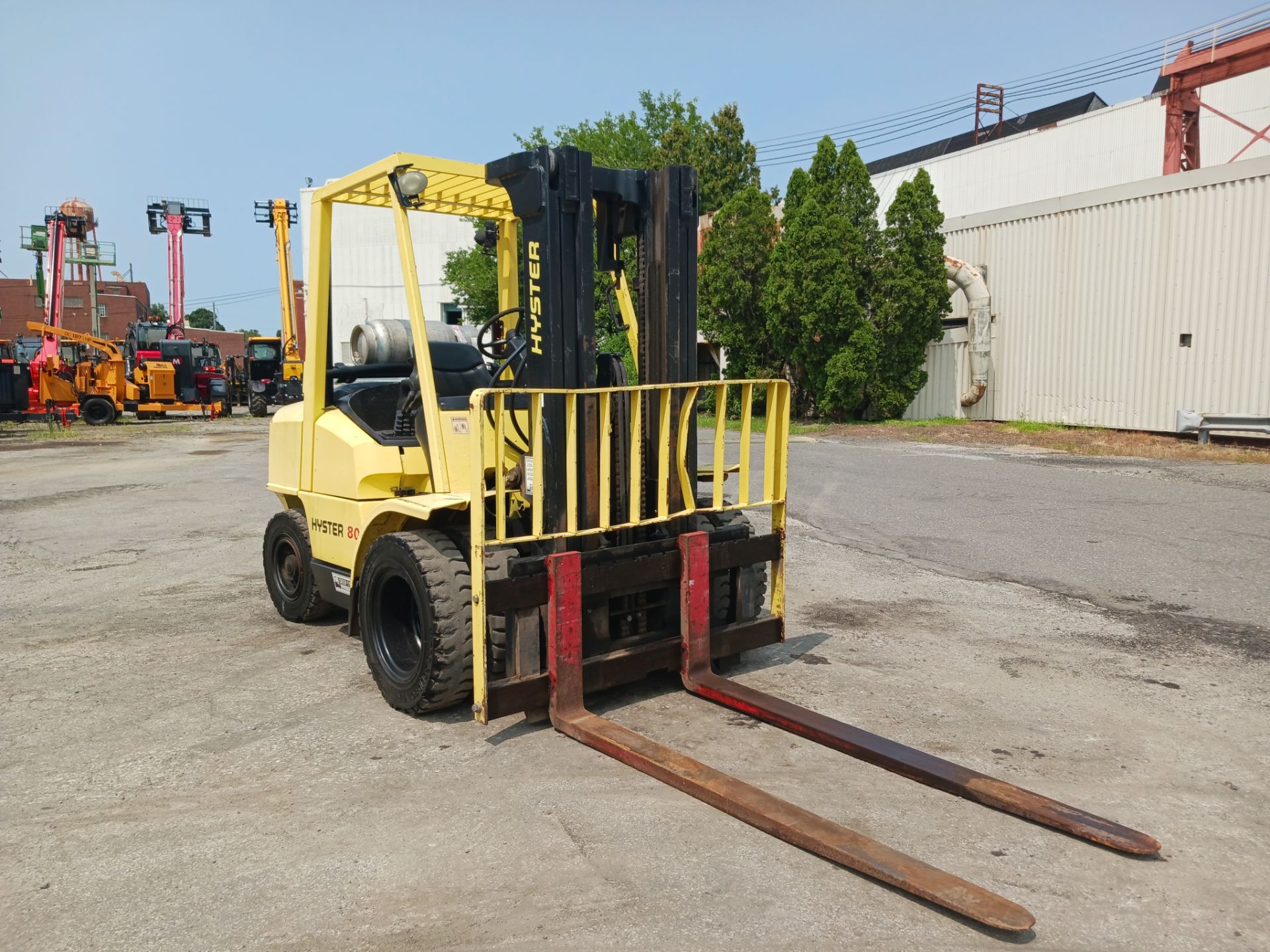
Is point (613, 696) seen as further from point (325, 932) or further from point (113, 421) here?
point (113, 421)

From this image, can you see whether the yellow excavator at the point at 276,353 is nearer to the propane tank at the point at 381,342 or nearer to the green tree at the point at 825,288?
the green tree at the point at 825,288

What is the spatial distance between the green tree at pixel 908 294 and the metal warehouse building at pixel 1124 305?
40.6 inches

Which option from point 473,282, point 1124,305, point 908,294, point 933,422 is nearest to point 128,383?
point 473,282

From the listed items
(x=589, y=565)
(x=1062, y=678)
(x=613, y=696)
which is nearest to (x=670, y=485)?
(x=589, y=565)

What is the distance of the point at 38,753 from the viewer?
175 inches

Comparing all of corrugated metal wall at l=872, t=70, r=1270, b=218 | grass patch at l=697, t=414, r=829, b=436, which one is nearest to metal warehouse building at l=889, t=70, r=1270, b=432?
grass patch at l=697, t=414, r=829, b=436

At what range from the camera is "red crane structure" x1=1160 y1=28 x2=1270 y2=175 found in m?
22.0

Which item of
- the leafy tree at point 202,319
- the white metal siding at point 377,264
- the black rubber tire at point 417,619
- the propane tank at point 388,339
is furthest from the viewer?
the leafy tree at point 202,319

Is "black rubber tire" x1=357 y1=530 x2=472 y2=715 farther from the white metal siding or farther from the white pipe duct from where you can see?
the white metal siding

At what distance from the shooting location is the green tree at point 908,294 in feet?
75.3

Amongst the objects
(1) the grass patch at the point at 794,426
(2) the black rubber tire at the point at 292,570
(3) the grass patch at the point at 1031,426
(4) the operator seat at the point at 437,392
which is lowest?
(2) the black rubber tire at the point at 292,570

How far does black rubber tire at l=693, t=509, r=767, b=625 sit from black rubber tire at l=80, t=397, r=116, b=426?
1219 inches

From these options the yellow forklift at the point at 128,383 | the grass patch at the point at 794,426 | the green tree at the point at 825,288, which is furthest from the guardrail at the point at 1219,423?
the yellow forklift at the point at 128,383

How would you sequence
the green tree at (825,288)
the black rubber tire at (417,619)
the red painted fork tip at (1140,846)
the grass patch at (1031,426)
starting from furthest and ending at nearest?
the green tree at (825,288) < the grass patch at (1031,426) < the black rubber tire at (417,619) < the red painted fork tip at (1140,846)
